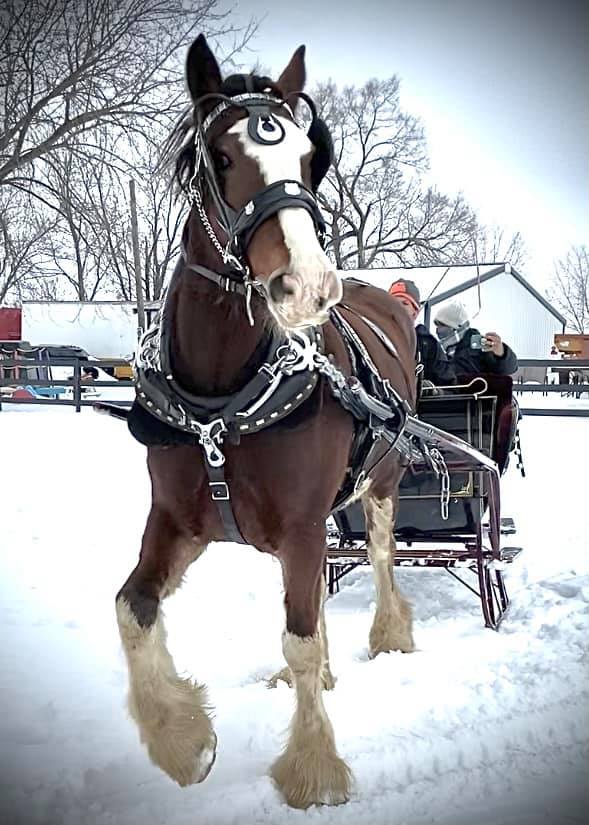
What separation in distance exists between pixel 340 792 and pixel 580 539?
371cm

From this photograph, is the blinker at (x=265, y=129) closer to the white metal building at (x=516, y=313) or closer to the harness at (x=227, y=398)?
the harness at (x=227, y=398)

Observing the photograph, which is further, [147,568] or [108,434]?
[108,434]

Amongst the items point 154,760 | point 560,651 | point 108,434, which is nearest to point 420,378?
point 560,651

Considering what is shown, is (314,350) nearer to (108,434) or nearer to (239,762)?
(239,762)

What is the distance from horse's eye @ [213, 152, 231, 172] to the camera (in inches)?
90.9

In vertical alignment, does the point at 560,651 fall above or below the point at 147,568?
below

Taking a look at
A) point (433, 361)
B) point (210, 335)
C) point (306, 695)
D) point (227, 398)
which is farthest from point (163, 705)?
point (433, 361)

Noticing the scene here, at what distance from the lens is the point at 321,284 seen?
200cm

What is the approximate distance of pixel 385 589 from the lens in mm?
4125

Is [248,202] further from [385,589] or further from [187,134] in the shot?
[385,589]

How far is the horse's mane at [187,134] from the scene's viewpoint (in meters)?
2.35

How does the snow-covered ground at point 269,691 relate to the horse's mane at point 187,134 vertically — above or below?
below

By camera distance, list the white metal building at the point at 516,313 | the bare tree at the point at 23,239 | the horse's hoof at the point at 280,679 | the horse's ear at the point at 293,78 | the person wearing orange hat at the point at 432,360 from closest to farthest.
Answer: the horse's ear at the point at 293,78 → the bare tree at the point at 23,239 → the horse's hoof at the point at 280,679 → the person wearing orange hat at the point at 432,360 → the white metal building at the point at 516,313

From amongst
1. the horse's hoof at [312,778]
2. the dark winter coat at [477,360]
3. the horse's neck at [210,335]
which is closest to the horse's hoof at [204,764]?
the horse's hoof at [312,778]
